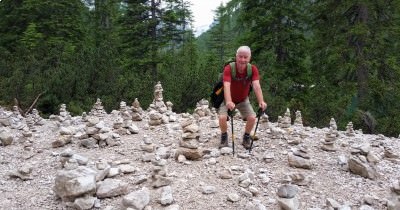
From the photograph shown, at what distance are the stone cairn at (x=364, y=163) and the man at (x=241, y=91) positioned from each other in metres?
1.78

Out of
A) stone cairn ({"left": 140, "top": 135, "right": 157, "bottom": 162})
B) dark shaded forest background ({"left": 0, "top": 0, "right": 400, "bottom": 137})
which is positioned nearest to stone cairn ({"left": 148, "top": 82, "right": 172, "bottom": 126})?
stone cairn ({"left": 140, "top": 135, "right": 157, "bottom": 162})

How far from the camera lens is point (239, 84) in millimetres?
6527

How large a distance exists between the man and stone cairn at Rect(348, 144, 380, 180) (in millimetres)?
1777

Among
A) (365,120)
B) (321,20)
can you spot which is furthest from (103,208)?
(321,20)

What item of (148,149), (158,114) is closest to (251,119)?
(148,149)

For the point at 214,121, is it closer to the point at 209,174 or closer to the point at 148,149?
the point at 148,149

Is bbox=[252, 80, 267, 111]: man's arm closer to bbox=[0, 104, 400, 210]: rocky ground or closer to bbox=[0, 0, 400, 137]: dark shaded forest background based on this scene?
bbox=[0, 104, 400, 210]: rocky ground

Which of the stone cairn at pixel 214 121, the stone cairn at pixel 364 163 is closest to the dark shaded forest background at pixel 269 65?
the stone cairn at pixel 214 121

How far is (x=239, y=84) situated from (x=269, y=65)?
386 inches

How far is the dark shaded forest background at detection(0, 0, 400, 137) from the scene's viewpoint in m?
13.2

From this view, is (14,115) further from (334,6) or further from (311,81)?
(334,6)

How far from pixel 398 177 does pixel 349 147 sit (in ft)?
4.66

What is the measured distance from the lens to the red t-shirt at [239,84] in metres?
6.25

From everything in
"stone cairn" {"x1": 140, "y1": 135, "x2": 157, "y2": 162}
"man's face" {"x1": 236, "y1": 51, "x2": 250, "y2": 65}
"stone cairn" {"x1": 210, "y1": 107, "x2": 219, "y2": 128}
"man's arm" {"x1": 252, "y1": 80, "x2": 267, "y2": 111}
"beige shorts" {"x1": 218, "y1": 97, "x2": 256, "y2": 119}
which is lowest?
"stone cairn" {"x1": 140, "y1": 135, "x2": 157, "y2": 162}
